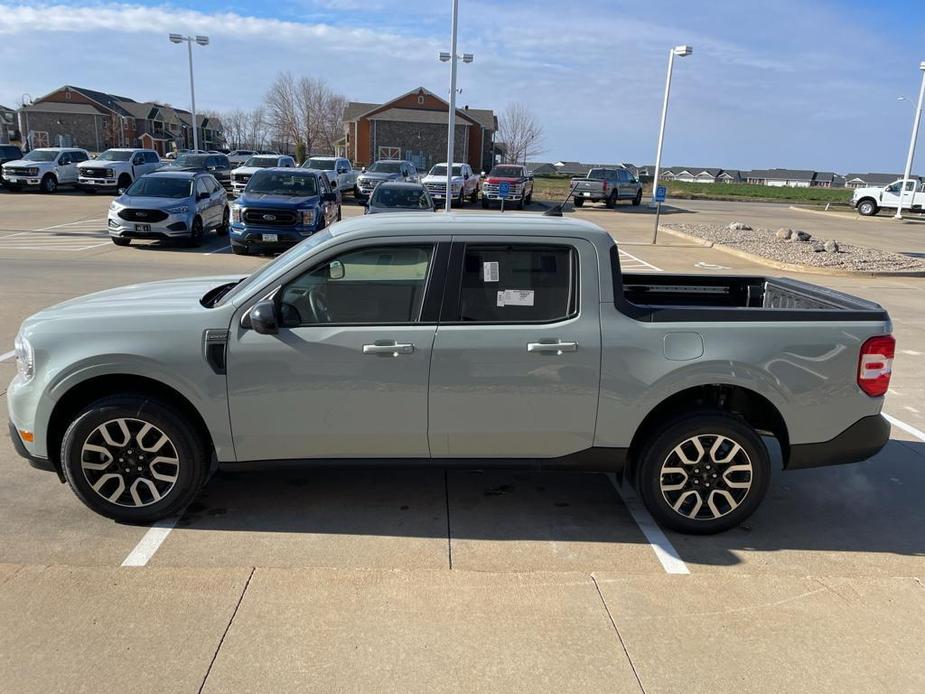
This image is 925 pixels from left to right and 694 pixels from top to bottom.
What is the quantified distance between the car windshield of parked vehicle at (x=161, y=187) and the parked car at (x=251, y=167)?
39.0 ft

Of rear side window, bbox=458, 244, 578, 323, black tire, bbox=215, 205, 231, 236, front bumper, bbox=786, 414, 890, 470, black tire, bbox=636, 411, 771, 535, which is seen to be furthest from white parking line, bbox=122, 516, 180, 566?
black tire, bbox=215, 205, 231, 236

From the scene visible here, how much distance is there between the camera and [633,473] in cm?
412

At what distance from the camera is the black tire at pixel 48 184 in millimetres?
30044

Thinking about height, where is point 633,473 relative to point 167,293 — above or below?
below

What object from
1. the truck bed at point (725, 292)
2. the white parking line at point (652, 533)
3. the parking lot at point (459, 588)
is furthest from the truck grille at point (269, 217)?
the white parking line at point (652, 533)

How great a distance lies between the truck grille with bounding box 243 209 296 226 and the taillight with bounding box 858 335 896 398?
41.8ft

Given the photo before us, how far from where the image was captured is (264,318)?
370 cm

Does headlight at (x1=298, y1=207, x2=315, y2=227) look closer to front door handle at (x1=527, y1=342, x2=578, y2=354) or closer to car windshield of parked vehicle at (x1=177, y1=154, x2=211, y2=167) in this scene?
front door handle at (x1=527, y1=342, x2=578, y2=354)

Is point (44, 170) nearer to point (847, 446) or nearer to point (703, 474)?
point (703, 474)

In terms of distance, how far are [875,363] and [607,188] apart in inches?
1259

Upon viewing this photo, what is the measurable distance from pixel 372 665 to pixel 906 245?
25983 mm


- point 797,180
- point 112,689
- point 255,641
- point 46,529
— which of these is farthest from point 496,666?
point 797,180

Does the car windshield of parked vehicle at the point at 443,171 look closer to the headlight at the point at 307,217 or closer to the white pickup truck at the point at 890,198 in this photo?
the headlight at the point at 307,217

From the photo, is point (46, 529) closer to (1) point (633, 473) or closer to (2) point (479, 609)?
(2) point (479, 609)
